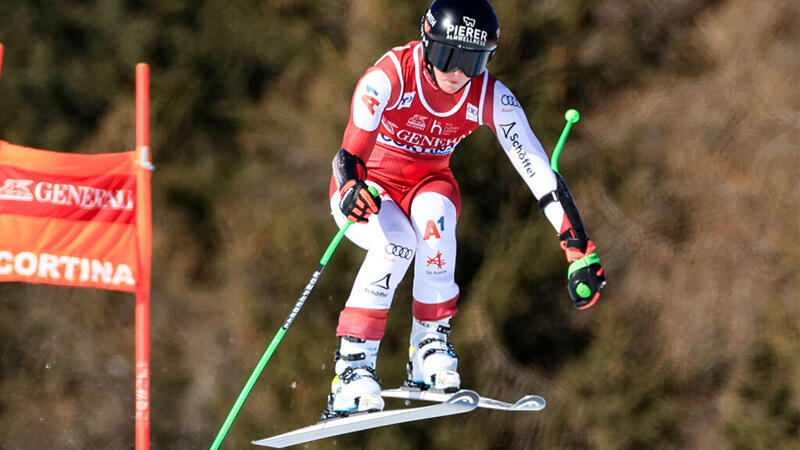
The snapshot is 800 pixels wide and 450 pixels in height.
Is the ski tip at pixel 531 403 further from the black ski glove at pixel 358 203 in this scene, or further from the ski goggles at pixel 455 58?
the ski goggles at pixel 455 58

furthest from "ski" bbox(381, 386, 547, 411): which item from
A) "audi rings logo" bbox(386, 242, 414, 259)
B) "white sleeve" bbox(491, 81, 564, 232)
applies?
"white sleeve" bbox(491, 81, 564, 232)

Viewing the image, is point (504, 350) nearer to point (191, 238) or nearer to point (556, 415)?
point (556, 415)

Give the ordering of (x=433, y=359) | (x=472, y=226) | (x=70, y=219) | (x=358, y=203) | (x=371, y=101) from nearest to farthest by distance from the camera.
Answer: (x=358, y=203) → (x=371, y=101) → (x=433, y=359) → (x=70, y=219) → (x=472, y=226)

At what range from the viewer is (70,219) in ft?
16.0

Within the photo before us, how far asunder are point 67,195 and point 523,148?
2219mm

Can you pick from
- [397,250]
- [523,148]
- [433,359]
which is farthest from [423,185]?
[433,359]

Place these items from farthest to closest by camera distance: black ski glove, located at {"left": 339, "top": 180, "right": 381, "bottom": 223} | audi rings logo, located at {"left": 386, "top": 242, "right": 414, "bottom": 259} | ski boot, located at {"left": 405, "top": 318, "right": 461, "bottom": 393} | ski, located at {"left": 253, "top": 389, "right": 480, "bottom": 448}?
ski boot, located at {"left": 405, "top": 318, "right": 461, "bottom": 393} → audi rings logo, located at {"left": 386, "top": 242, "right": 414, "bottom": 259} → ski, located at {"left": 253, "top": 389, "right": 480, "bottom": 448} → black ski glove, located at {"left": 339, "top": 180, "right": 381, "bottom": 223}

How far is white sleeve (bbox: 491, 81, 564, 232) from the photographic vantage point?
438 centimetres

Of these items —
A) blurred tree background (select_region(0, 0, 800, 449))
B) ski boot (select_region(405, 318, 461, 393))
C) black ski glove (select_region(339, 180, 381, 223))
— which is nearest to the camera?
black ski glove (select_region(339, 180, 381, 223))

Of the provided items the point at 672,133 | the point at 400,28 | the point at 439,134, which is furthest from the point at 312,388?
the point at 439,134

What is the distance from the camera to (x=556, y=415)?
26.7 feet

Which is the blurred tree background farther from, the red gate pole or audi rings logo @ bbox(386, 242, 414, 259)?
audi rings logo @ bbox(386, 242, 414, 259)

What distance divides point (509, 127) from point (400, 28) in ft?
12.0

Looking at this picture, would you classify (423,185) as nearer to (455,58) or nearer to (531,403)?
(455,58)
